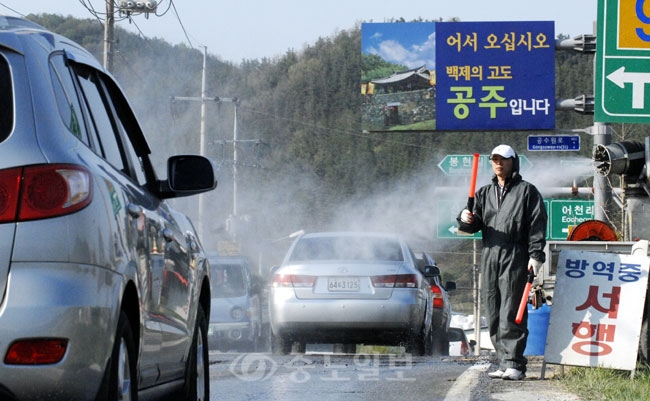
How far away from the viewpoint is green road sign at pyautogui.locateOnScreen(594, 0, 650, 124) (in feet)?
40.8

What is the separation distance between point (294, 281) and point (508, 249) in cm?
424

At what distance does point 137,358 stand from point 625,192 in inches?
313

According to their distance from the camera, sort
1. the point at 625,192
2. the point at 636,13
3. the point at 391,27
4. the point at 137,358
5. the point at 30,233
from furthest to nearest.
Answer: the point at 391,27
the point at 636,13
the point at 625,192
the point at 137,358
the point at 30,233

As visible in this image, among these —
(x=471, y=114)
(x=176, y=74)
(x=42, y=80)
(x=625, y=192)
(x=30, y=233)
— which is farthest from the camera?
(x=176, y=74)

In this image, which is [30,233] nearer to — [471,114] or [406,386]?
[406,386]

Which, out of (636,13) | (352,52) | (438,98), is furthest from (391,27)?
(352,52)

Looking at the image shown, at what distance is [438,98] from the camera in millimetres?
25828

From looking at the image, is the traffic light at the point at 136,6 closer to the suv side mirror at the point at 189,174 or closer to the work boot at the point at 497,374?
the work boot at the point at 497,374

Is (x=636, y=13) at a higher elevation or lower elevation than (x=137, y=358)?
higher

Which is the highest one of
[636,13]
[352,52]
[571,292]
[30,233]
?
[352,52]

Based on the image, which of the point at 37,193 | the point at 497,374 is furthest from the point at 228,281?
the point at 37,193

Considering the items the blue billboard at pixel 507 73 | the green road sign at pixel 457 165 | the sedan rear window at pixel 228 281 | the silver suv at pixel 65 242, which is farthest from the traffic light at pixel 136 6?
the silver suv at pixel 65 242

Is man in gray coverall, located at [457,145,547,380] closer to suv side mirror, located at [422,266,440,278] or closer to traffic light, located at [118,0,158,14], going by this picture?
suv side mirror, located at [422,266,440,278]

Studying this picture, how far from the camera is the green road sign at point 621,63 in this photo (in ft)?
40.8
